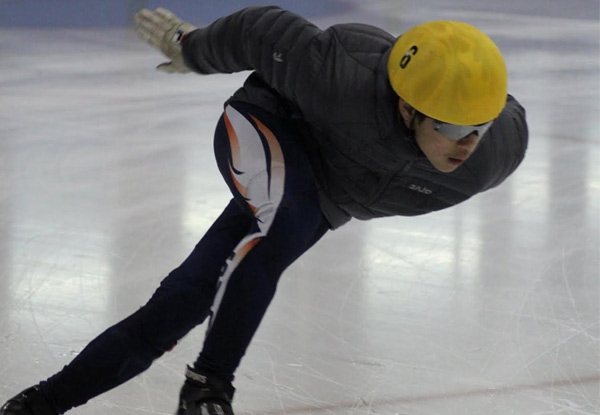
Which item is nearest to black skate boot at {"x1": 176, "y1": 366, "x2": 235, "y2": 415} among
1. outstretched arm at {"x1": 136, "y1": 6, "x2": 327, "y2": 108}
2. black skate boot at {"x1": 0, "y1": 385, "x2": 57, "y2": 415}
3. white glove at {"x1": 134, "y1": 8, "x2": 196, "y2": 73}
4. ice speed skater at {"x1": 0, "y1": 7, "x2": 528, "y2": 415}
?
ice speed skater at {"x1": 0, "y1": 7, "x2": 528, "y2": 415}

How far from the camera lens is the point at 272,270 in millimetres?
2145

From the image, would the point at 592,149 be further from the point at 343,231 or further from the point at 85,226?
the point at 85,226

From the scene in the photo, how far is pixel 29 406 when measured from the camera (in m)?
2.42

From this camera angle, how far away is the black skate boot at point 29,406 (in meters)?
2.41

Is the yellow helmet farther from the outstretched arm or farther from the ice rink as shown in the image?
the ice rink

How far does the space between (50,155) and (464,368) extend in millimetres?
2687

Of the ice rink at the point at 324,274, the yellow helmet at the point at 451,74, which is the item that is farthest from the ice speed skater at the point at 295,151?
the ice rink at the point at 324,274

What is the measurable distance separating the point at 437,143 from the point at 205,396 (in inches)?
25.3

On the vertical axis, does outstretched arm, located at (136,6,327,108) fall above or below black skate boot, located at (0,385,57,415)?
above

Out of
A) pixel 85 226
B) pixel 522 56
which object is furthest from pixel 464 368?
pixel 522 56

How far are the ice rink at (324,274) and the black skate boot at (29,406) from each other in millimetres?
321

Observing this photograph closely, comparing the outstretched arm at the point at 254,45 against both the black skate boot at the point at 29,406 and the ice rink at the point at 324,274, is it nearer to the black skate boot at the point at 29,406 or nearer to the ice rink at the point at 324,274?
the black skate boot at the point at 29,406

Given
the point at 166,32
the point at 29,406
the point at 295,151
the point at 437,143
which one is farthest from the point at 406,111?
the point at 29,406

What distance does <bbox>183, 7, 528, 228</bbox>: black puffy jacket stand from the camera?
216cm
